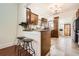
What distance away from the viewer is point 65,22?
7.15 ft

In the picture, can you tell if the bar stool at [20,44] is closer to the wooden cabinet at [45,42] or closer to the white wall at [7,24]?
the white wall at [7,24]

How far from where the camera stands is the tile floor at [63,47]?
217cm

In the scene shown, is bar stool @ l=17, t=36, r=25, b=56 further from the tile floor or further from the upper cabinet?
the tile floor

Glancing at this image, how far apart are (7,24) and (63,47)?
3.44 ft

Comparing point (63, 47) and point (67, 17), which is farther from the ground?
point (67, 17)

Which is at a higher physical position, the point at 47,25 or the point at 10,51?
the point at 47,25

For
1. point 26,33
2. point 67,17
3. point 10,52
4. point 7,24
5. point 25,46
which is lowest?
point 10,52

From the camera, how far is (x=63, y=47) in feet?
7.13

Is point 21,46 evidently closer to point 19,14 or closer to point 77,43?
point 19,14

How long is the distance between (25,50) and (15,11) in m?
0.70

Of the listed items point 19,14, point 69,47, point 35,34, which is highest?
point 19,14

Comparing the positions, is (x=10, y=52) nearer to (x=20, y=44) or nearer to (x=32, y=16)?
(x=20, y=44)

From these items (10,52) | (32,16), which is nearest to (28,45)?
(10,52)

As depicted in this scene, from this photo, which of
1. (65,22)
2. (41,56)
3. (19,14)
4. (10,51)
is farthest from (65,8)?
(10,51)
